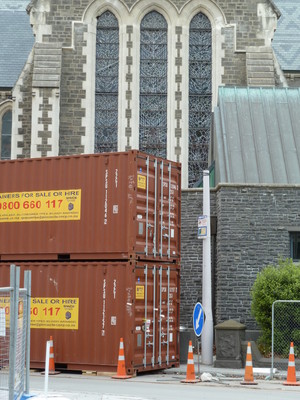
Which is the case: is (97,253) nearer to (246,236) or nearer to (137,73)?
(246,236)

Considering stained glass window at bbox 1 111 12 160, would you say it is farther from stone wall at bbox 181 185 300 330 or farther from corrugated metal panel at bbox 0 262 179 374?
corrugated metal panel at bbox 0 262 179 374

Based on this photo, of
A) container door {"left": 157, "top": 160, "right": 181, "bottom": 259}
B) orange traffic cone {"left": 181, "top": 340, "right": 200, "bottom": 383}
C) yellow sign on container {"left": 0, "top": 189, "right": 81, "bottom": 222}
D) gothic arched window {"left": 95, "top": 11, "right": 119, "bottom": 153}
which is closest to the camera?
orange traffic cone {"left": 181, "top": 340, "right": 200, "bottom": 383}

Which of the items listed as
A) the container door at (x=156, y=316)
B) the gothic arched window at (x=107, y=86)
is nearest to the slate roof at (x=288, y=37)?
the gothic arched window at (x=107, y=86)

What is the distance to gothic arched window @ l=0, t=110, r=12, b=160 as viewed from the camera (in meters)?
33.8

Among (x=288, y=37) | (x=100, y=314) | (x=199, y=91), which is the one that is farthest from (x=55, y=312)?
(x=288, y=37)

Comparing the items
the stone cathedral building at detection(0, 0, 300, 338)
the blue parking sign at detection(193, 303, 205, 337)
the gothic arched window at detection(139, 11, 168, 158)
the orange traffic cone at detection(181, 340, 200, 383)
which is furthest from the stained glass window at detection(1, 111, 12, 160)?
the orange traffic cone at detection(181, 340, 200, 383)

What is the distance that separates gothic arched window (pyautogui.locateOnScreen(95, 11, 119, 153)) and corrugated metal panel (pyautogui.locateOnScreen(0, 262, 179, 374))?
13040mm

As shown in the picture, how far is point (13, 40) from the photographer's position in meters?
36.8

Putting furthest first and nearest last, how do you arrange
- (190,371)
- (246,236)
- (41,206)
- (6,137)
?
(6,137) → (246,236) → (41,206) → (190,371)

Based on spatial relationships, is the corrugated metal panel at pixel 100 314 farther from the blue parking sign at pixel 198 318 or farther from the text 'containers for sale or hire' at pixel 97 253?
the blue parking sign at pixel 198 318

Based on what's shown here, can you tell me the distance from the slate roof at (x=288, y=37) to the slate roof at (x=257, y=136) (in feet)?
33.0

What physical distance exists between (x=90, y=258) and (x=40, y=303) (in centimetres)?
150

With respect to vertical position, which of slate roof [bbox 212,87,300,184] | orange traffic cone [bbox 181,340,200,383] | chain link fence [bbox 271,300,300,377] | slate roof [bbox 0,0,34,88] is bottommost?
orange traffic cone [bbox 181,340,200,383]

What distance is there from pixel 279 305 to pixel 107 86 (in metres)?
14.4
